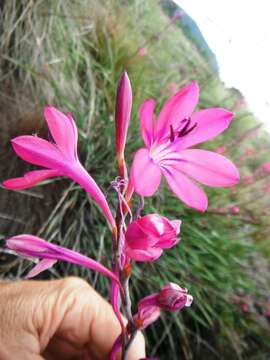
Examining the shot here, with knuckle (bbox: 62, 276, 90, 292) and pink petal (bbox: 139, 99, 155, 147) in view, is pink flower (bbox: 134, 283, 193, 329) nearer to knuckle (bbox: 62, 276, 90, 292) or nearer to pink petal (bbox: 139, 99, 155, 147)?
pink petal (bbox: 139, 99, 155, 147)

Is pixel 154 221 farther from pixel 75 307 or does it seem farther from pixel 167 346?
pixel 167 346

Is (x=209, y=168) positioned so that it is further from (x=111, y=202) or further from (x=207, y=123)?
(x=111, y=202)

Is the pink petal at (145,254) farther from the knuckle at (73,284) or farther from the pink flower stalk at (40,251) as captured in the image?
the knuckle at (73,284)

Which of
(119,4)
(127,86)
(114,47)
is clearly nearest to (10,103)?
(114,47)

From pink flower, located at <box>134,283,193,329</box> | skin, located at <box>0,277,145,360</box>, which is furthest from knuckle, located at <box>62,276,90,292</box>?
pink flower, located at <box>134,283,193,329</box>

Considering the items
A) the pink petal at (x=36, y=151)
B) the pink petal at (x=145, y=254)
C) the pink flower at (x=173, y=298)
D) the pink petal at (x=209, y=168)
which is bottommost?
the pink flower at (x=173, y=298)

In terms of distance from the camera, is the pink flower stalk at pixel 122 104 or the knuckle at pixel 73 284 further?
the knuckle at pixel 73 284

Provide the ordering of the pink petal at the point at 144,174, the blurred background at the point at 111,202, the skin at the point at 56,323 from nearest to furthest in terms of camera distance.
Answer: the pink petal at the point at 144,174
the skin at the point at 56,323
the blurred background at the point at 111,202

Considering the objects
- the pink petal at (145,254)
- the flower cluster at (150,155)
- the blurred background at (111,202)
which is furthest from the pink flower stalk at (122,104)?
the blurred background at (111,202)
